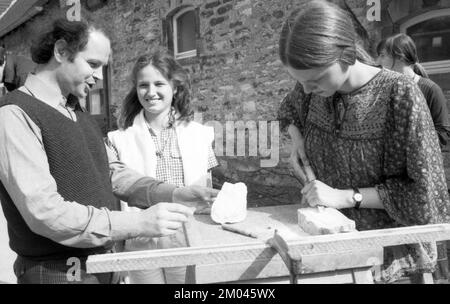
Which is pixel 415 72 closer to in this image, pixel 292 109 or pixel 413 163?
pixel 292 109

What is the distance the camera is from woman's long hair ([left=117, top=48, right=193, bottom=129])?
9.15ft

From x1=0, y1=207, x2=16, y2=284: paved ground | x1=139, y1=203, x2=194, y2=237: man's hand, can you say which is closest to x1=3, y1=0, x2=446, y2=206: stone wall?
x1=0, y1=207, x2=16, y2=284: paved ground

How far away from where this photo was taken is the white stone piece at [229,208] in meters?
1.66

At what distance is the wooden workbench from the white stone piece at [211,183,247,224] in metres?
0.43

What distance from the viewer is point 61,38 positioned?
1.70 metres

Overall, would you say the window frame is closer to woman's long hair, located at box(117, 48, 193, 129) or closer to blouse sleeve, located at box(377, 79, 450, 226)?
woman's long hair, located at box(117, 48, 193, 129)

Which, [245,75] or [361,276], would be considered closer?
[361,276]

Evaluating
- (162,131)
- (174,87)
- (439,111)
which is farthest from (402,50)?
(162,131)

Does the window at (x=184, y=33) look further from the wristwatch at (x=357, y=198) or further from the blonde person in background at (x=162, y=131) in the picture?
the wristwatch at (x=357, y=198)

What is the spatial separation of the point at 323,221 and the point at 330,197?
0.18m
